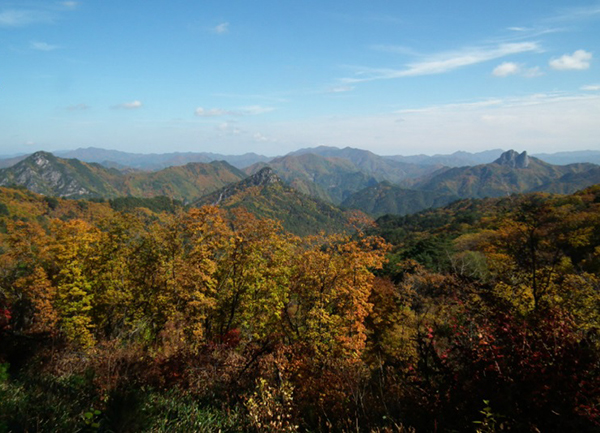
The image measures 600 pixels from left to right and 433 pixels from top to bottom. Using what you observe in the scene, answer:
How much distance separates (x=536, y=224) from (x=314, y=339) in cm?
1121

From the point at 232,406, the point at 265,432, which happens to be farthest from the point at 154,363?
the point at 265,432

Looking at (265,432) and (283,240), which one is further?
(283,240)

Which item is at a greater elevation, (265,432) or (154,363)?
(265,432)

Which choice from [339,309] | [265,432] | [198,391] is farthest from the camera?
[339,309]

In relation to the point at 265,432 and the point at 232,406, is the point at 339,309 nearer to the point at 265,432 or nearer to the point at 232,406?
the point at 232,406

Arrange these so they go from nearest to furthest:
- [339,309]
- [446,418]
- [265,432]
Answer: [446,418], [265,432], [339,309]

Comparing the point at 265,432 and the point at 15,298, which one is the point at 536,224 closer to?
the point at 265,432

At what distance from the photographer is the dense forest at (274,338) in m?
6.22

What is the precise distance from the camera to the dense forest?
245 inches

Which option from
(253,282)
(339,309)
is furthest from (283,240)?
(339,309)

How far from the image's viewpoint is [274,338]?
14.7m

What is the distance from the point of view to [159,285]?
19.1 meters

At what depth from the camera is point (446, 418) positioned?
644cm

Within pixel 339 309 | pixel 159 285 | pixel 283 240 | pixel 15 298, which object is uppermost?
pixel 283 240
